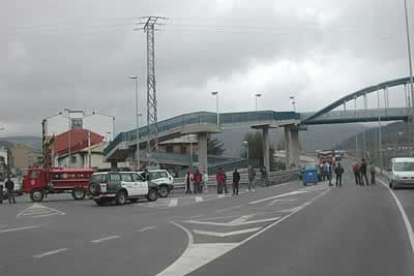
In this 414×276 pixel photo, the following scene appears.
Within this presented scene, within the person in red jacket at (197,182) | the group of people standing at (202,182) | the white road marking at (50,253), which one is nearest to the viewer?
the white road marking at (50,253)

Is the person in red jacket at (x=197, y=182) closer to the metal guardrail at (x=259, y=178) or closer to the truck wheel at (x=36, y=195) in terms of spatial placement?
the metal guardrail at (x=259, y=178)

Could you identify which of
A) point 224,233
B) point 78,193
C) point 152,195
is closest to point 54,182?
point 78,193

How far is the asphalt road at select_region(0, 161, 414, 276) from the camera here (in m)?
9.94

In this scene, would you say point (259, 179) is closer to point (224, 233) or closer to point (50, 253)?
point (224, 233)

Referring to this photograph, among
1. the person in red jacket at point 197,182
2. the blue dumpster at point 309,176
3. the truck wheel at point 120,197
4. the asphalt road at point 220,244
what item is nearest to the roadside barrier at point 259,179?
the person in red jacket at point 197,182

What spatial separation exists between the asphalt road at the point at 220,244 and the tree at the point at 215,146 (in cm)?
10006

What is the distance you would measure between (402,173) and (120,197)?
15.8 m

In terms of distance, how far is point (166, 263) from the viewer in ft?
34.7

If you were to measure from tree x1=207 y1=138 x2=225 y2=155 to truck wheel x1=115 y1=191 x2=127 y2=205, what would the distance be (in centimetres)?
9039

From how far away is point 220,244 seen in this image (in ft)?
42.8

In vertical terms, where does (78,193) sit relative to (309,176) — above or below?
below

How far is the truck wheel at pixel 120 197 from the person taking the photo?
30.4m

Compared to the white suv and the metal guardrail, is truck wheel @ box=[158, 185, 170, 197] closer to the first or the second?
the white suv

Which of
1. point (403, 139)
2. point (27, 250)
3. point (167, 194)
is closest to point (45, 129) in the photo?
point (403, 139)
